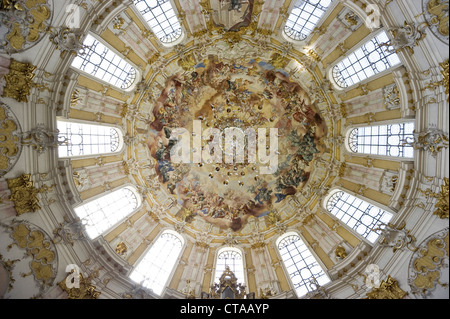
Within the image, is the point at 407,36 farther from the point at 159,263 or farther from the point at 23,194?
the point at 23,194

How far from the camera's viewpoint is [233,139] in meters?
25.3

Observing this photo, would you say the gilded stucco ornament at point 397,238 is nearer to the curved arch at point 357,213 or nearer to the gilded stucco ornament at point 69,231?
the curved arch at point 357,213

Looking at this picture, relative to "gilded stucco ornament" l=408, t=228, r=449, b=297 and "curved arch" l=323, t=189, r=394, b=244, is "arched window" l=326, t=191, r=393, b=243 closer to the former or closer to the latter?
"curved arch" l=323, t=189, r=394, b=244

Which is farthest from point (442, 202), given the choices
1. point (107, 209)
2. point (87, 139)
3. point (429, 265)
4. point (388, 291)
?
point (87, 139)

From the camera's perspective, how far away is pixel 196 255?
22.5 m

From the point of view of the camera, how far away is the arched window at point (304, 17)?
61.8 feet

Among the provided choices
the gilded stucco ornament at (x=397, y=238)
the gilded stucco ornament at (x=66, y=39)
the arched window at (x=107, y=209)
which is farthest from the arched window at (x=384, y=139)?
the gilded stucco ornament at (x=66, y=39)

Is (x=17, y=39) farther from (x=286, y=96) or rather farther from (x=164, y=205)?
(x=286, y=96)

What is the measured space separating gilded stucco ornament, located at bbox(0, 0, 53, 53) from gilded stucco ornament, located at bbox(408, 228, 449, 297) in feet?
66.4

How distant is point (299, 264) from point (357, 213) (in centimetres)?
499

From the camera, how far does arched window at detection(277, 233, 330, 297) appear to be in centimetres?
1950

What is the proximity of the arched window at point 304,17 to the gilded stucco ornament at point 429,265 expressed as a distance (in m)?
13.5

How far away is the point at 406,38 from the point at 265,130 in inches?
479
